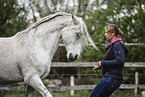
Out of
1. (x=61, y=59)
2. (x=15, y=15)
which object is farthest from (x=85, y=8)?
(x=15, y=15)

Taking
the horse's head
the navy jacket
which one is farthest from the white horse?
the navy jacket

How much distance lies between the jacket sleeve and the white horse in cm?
43

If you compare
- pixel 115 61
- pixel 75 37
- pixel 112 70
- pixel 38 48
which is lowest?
pixel 112 70

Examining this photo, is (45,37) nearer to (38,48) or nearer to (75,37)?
(38,48)

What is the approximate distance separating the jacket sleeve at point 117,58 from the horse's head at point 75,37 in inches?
19.7

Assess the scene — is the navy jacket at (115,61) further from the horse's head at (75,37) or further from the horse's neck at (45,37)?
the horse's neck at (45,37)

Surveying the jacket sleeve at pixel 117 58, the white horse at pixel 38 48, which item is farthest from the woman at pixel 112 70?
the white horse at pixel 38 48

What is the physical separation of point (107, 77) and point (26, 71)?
1.09 m

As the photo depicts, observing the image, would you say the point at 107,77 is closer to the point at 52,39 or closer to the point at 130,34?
the point at 52,39

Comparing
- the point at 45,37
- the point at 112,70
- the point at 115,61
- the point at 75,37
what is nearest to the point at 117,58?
the point at 115,61

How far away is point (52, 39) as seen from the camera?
7.93 ft

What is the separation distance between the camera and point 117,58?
1.87 m

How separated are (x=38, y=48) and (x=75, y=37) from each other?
1.81ft

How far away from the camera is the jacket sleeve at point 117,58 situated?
1870mm
